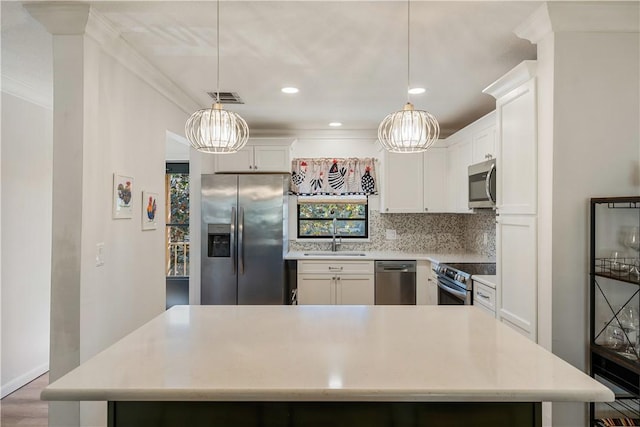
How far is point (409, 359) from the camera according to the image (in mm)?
1272

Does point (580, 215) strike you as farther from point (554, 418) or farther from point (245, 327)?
point (245, 327)

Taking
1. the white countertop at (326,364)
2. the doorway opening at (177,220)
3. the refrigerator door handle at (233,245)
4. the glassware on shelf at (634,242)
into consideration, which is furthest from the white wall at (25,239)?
the glassware on shelf at (634,242)

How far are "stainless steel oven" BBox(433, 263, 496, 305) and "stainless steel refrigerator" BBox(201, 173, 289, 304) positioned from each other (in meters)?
1.66

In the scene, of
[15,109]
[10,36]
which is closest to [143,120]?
[10,36]

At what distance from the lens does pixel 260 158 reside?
181 inches

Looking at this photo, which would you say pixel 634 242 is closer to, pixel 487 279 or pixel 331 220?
pixel 487 279

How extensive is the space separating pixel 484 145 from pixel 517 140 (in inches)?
47.0

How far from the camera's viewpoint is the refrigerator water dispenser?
4254 mm

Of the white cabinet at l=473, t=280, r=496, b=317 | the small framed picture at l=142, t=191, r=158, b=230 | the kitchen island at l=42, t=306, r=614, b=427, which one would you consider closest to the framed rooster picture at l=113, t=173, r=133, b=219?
the small framed picture at l=142, t=191, r=158, b=230

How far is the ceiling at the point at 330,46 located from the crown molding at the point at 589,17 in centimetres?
10

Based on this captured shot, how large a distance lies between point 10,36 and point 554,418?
3.69 meters

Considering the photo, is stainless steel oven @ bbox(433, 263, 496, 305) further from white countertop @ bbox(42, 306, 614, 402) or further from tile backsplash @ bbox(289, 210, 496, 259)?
white countertop @ bbox(42, 306, 614, 402)

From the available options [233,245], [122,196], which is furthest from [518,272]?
[233,245]

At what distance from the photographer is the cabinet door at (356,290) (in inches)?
171
